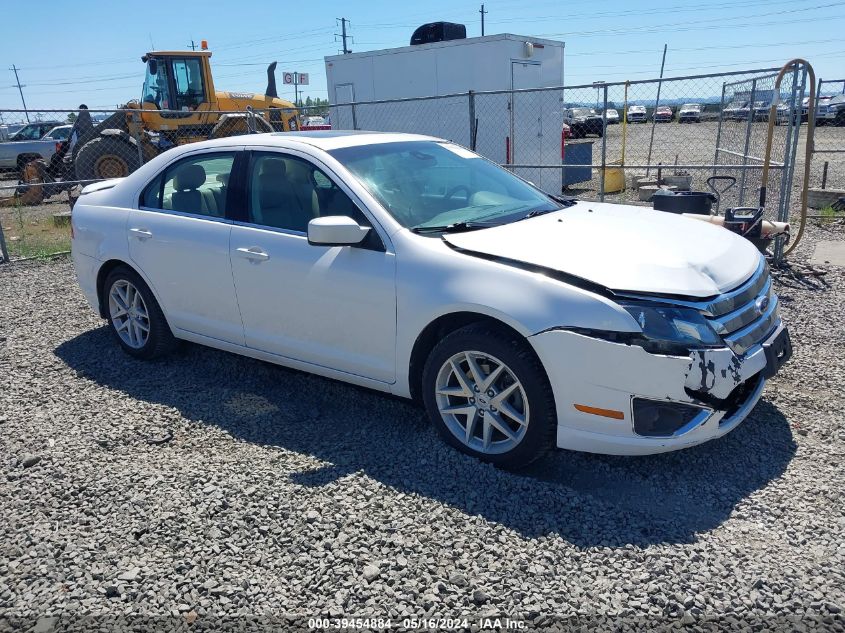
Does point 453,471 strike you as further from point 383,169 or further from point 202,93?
point 202,93

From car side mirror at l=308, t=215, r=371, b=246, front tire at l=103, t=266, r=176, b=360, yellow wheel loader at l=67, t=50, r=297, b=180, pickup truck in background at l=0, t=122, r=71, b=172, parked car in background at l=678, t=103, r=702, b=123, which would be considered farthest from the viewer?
parked car in background at l=678, t=103, r=702, b=123

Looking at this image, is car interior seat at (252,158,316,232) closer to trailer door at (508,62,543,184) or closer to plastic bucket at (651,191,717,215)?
plastic bucket at (651,191,717,215)

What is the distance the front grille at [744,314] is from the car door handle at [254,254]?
2.48 metres

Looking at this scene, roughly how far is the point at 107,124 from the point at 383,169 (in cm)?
1476

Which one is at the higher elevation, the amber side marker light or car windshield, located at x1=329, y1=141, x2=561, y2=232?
car windshield, located at x1=329, y1=141, x2=561, y2=232

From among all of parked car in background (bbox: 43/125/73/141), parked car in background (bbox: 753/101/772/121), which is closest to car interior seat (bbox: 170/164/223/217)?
parked car in background (bbox: 753/101/772/121)

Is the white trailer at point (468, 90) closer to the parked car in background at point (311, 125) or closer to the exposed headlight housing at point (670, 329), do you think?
the parked car in background at point (311, 125)

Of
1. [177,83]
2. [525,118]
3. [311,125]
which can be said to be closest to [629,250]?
[525,118]

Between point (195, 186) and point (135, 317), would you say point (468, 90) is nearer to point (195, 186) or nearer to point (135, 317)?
point (195, 186)

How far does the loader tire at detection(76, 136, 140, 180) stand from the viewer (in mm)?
15070

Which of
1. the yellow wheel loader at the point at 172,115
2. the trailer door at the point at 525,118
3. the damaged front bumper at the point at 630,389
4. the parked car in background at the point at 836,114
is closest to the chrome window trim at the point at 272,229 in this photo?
the damaged front bumper at the point at 630,389

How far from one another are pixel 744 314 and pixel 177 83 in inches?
669

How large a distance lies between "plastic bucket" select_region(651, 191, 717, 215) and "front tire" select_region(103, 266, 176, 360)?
199 inches

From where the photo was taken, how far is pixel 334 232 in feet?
11.8
